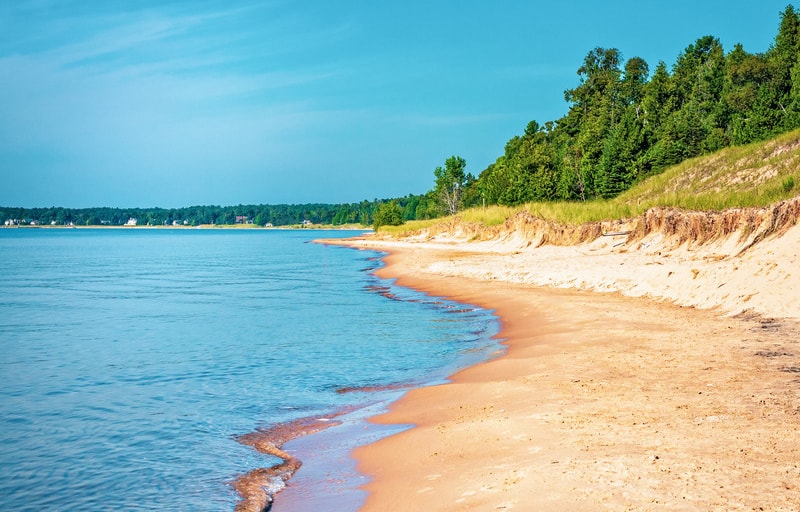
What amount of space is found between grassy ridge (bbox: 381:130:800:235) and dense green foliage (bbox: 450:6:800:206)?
8120 millimetres

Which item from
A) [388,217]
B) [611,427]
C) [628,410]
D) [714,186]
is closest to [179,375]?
[628,410]

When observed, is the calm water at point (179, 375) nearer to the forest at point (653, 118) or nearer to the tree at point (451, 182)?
the forest at point (653, 118)

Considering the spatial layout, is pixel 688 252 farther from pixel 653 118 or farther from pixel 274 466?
pixel 653 118

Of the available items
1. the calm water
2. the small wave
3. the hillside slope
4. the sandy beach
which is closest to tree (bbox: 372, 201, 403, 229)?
the hillside slope

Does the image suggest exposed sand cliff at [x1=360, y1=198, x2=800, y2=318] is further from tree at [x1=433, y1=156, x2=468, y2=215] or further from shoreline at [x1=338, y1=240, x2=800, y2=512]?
tree at [x1=433, y1=156, x2=468, y2=215]

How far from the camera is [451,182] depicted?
132375 millimetres

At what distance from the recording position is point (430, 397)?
38.7ft

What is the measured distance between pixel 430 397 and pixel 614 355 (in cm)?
380

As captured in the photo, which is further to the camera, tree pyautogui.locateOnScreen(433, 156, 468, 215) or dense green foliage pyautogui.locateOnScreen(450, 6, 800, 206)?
tree pyautogui.locateOnScreen(433, 156, 468, 215)

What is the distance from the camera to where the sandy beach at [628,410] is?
617 centimetres

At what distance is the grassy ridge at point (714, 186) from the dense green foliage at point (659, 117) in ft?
26.6

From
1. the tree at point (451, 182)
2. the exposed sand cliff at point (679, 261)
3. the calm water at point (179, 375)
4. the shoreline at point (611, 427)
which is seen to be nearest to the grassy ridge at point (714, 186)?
the exposed sand cliff at point (679, 261)

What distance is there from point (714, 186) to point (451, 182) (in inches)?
3408

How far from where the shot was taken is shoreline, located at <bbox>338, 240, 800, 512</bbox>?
6.10m
